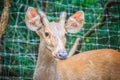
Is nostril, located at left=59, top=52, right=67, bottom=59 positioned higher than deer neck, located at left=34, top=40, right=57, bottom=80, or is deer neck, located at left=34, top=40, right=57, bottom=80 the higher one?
nostril, located at left=59, top=52, right=67, bottom=59

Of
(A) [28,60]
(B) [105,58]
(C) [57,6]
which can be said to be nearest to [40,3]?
(C) [57,6]

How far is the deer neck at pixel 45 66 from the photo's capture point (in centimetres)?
608

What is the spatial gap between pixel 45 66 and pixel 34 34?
2045 millimetres

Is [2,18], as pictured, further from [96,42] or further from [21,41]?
[96,42]

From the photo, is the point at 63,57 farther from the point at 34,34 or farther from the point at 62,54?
the point at 34,34

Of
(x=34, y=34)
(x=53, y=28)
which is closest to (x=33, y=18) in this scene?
(x=53, y=28)

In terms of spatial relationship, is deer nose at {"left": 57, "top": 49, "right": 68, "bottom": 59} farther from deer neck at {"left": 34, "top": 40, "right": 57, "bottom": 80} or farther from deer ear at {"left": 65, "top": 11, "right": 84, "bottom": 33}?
deer ear at {"left": 65, "top": 11, "right": 84, "bottom": 33}

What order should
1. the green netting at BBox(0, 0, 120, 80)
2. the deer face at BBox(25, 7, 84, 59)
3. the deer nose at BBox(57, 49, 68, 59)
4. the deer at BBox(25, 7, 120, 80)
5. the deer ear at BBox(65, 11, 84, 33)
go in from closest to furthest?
the deer nose at BBox(57, 49, 68, 59) → the deer face at BBox(25, 7, 84, 59) → the deer at BBox(25, 7, 120, 80) → the deer ear at BBox(65, 11, 84, 33) → the green netting at BBox(0, 0, 120, 80)

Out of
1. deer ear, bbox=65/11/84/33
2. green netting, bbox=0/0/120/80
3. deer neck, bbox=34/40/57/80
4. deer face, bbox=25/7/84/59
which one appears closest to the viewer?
deer face, bbox=25/7/84/59

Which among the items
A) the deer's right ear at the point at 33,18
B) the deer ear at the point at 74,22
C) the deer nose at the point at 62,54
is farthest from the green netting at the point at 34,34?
the deer nose at the point at 62,54

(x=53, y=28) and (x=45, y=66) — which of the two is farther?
(x=45, y=66)

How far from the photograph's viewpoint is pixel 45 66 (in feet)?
20.1

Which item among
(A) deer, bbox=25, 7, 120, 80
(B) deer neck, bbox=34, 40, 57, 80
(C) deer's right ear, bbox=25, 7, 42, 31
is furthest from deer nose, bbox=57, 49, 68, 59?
(C) deer's right ear, bbox=25, 7, 42, 31

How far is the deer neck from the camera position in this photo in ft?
20.0
